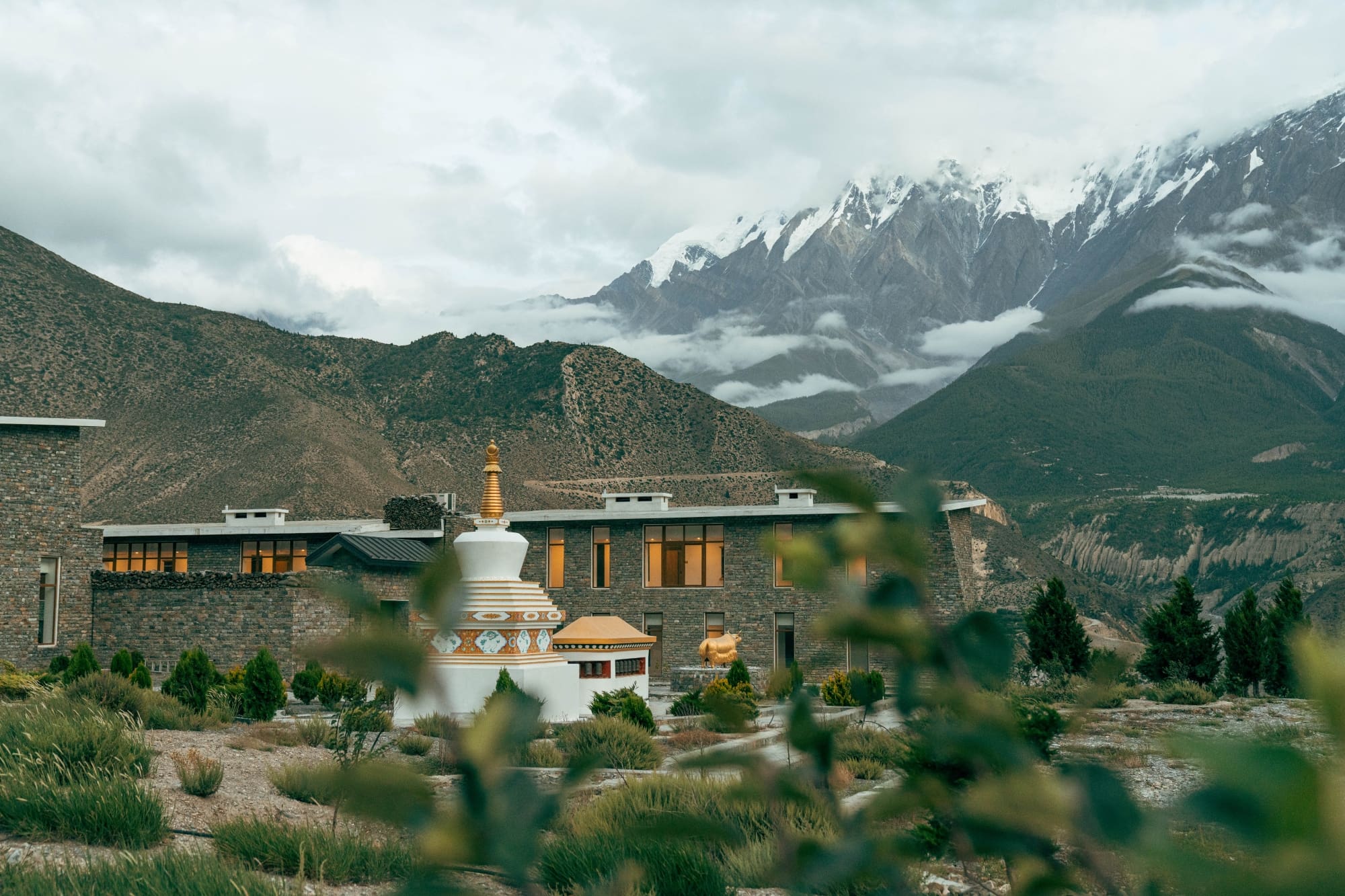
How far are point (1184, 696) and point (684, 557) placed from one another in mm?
16124

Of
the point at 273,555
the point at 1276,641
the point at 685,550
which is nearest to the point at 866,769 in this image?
the point at 1276,641

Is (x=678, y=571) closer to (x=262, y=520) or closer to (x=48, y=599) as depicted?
(x=262, y=520)

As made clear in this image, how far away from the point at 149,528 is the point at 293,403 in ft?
151

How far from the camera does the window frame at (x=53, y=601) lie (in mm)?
28641

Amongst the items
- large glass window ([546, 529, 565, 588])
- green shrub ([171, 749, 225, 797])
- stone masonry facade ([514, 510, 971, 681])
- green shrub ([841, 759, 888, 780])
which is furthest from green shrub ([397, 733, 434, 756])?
large glass window ([546, 529, 565, 588])

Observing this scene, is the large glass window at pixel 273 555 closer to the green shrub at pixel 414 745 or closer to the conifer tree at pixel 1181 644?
the green shrub at pixel 414 745

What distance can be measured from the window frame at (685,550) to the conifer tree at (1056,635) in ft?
32.2

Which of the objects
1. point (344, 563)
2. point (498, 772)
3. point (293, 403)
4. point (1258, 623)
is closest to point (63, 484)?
point (344, 563)

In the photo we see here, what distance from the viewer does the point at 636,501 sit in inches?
1455

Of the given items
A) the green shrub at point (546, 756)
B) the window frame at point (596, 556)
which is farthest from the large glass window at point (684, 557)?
the green shrub at point (546, 756)

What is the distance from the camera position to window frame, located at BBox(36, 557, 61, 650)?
28641 millimetres

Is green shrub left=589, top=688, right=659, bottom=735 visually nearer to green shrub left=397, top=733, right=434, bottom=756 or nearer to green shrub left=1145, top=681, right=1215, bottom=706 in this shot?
green shrub left=397, top=733, right=434, bottom=756

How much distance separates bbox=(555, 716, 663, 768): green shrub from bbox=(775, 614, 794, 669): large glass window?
1858 cm

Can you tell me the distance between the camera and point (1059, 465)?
127 metres
